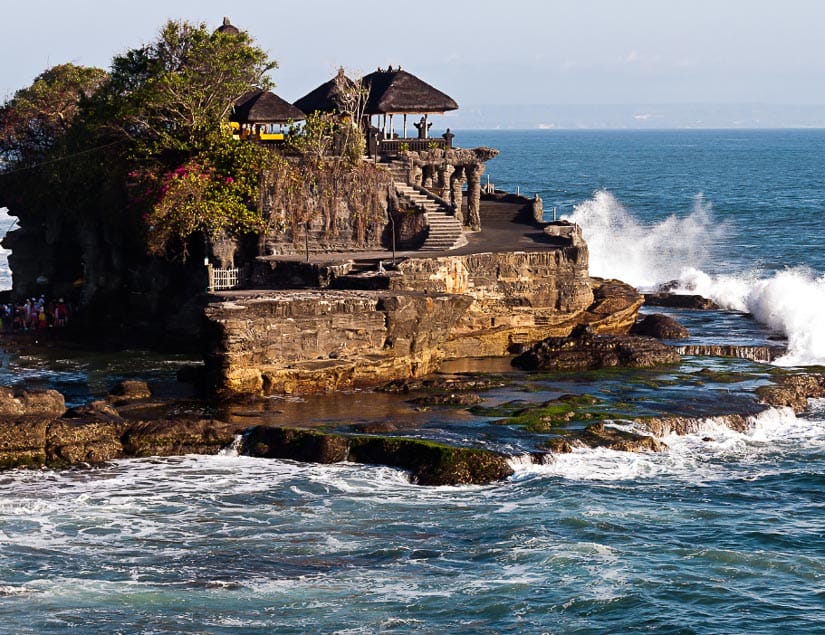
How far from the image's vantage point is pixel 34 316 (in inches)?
2042

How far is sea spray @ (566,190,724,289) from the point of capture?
66938mm

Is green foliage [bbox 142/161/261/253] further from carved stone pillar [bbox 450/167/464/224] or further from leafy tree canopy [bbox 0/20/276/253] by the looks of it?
carved stone pillar [bbox 450/167/464/224]

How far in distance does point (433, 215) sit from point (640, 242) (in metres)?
27.8

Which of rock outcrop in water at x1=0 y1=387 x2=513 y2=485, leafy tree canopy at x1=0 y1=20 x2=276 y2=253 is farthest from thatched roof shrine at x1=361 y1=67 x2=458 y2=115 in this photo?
rock outcrop in water at x1=0 y1=387 x2=513 y2=485

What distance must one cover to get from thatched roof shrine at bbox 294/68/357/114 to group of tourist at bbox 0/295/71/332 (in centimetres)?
1211

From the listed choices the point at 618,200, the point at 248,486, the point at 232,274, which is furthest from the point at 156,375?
the point at 618,200

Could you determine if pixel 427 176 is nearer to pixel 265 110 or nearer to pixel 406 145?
pixel 406 145

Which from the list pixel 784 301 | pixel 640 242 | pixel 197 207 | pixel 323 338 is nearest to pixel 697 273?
pixel 784 301

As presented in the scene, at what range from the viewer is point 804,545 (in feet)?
91.5

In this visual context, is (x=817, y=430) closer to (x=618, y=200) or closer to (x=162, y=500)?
(x=162, y=500)

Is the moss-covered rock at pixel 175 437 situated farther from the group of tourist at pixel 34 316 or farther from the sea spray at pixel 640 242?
the sea spray at pixel 640 242

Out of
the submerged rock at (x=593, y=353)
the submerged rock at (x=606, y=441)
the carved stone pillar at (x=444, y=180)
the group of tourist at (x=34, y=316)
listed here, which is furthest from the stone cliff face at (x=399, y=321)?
the group of tourist at (x=34, y=316)

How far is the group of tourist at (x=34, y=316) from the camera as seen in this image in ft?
169

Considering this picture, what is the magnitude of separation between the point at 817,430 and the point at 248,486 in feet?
49.7
